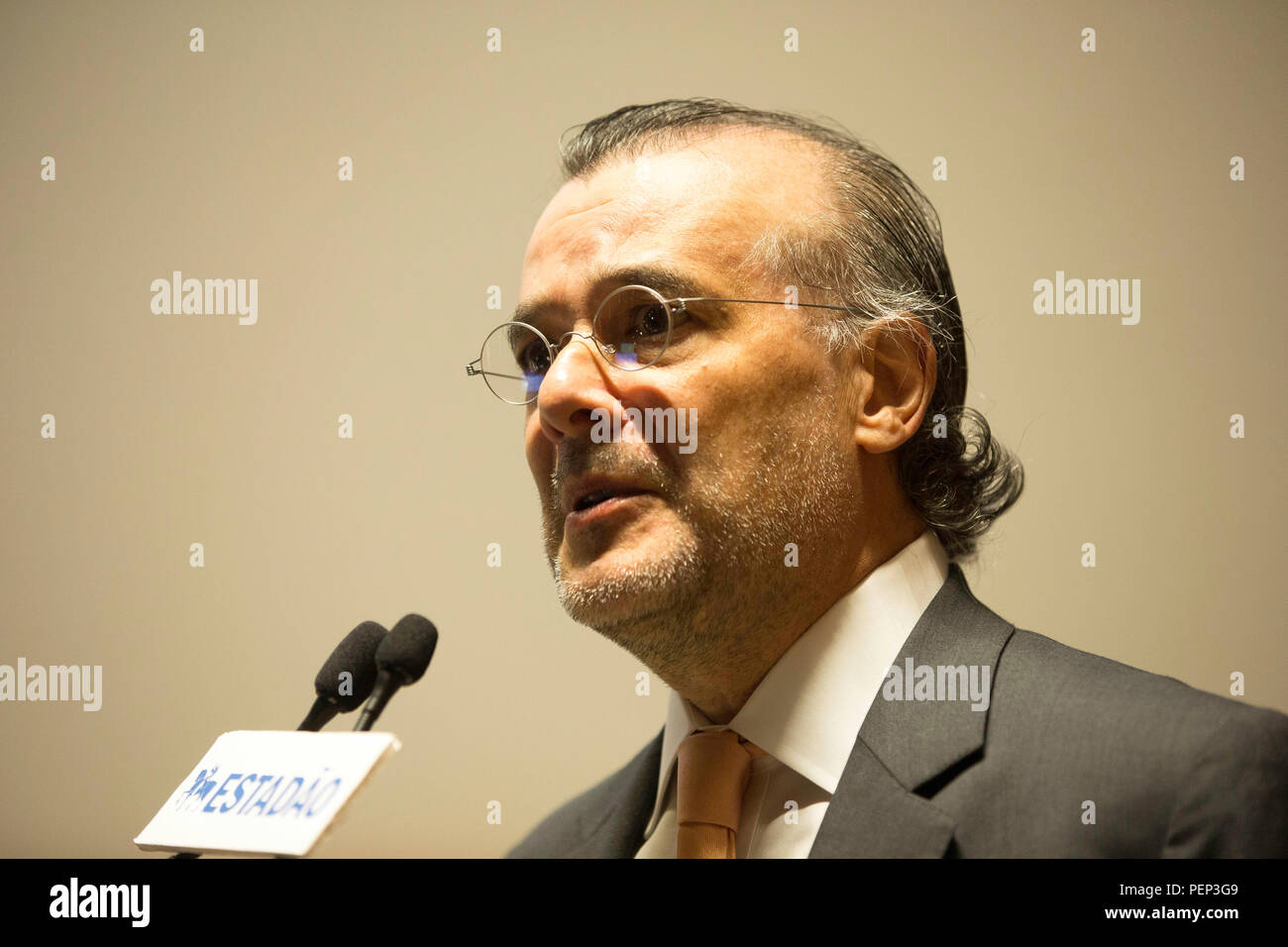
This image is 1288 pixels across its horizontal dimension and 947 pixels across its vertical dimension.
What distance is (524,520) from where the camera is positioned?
106 inches

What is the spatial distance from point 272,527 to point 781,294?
64.9 inches

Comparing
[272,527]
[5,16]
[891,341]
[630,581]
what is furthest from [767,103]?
[5,16]

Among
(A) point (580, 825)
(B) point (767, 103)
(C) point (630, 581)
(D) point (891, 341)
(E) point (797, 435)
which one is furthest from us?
(B) point (767, 103)

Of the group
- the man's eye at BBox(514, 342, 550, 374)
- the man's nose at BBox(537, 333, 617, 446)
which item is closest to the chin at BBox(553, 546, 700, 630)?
the man's nose at BBox(537, 333, 617, 446)

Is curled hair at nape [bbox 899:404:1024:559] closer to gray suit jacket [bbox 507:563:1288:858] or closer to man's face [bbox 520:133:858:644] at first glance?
man's face [bbox 520:133:858:644]

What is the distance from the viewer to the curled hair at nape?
5.92 feet

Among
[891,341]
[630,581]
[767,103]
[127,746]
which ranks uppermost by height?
[767,103]

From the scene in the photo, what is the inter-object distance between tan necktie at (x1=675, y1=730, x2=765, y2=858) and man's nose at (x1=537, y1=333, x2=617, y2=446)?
0.55 metres

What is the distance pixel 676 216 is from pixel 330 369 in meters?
1.38

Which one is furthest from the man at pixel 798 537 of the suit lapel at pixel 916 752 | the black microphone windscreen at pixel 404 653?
the black microphone windscreen at pixel 404 653

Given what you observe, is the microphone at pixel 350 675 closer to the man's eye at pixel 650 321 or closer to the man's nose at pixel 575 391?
the man's nose at pixel 575 391

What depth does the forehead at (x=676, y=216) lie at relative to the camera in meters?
1.63
